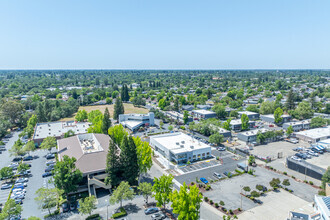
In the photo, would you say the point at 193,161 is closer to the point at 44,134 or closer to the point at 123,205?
the point at 123,205

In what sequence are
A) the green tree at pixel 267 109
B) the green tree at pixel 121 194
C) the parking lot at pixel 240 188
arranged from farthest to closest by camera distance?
the green tree at pixel 267 109 < the parking lot at pixel 240 188 < the green tree at pixel 121 194

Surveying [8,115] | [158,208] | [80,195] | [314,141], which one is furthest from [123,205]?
[8,115]

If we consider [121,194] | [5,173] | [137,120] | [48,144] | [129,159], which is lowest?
[5,173]

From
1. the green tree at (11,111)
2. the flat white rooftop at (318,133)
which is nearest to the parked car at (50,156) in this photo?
the green tree at (11,111)

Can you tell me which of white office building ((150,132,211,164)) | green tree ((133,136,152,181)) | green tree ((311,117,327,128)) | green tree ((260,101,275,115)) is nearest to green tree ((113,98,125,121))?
white office building ((150,132,211,164))

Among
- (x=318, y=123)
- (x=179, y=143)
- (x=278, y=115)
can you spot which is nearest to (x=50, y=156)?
(x=179, y=143)

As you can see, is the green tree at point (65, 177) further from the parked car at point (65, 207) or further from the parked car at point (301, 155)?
the parked car at point (301, 155)

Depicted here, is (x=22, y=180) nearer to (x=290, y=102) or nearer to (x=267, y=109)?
(x=267, y=109)
